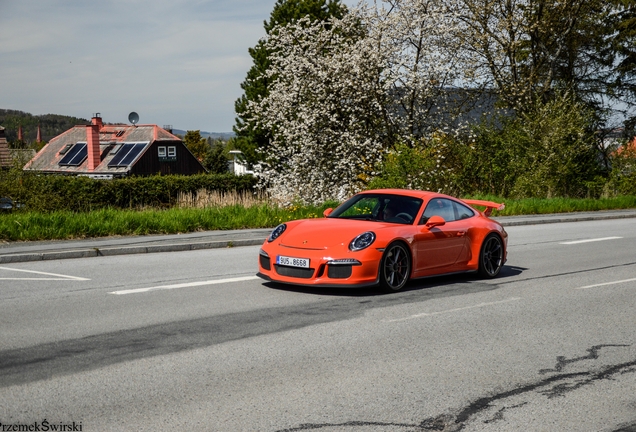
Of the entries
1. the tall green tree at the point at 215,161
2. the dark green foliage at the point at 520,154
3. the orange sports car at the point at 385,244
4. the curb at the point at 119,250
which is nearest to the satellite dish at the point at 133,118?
the tall green tree at the point at 215,161

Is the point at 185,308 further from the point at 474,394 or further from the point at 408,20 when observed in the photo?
the point at 408,20

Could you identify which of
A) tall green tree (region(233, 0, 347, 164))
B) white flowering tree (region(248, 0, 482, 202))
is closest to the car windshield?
white flowering tree (region(248, 0, 482, 202))

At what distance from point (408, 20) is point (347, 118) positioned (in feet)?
15.6

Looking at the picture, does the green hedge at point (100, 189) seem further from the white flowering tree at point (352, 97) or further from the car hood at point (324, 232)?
the car hood at point (324, 232)

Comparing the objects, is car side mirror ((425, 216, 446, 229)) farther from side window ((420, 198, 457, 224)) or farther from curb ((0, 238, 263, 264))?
curb ((0, 238, 263, 264))

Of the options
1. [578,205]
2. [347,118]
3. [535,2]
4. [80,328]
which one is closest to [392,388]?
[80,328]

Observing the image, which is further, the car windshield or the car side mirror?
the car windshield

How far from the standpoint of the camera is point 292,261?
9586mm

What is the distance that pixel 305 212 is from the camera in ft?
67.0

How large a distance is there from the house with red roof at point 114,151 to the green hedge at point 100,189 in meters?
18.5

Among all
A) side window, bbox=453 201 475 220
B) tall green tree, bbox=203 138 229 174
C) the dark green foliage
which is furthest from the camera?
tall green tree, bbox=203 138 229 174

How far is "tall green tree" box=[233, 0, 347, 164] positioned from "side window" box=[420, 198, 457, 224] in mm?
36974

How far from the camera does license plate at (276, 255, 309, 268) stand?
9.47m

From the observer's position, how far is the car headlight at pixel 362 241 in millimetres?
9445
